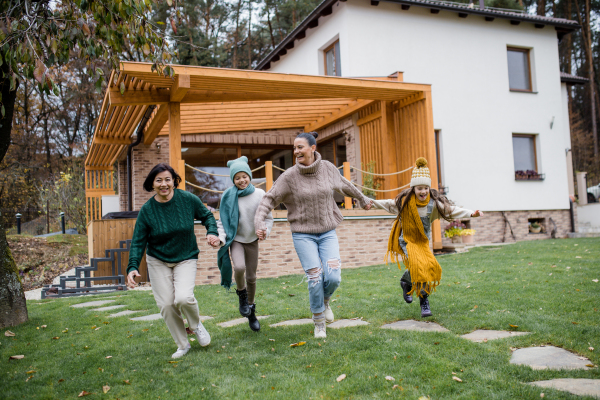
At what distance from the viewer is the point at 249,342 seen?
13.7 ft

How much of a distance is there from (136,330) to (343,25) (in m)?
10.9

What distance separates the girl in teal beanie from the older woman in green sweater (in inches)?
20.2

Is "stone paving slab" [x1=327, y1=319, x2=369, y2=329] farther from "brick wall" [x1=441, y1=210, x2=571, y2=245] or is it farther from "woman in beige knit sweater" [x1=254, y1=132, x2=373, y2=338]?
"brick wall" [x1=441, y1=210, x2=571, y2=245]

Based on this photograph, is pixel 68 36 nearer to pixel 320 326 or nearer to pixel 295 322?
pixel 320 326

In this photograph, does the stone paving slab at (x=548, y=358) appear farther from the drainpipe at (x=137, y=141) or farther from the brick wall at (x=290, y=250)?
the drainpipe at (x=137, y=141)

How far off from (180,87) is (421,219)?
5296 mm

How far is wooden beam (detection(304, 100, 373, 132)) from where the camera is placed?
12241 mm

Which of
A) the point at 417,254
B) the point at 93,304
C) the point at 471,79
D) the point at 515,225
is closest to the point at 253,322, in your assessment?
the point at 417,254

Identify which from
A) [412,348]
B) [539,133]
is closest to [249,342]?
[412,348]

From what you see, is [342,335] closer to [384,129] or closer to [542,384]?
[542,384]

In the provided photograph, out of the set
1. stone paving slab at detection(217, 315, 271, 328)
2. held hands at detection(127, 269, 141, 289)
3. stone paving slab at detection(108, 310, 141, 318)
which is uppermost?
held hands at detection(127, 269, 141, 289)

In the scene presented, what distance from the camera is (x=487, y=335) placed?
3992 mm

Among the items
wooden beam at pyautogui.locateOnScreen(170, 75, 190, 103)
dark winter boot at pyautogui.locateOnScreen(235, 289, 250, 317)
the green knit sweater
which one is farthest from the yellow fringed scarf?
wooden beam at pyautogui.locateOnScreen(170, 75, 190, 103)

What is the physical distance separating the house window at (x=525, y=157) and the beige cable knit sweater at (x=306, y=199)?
12739 millimetres
